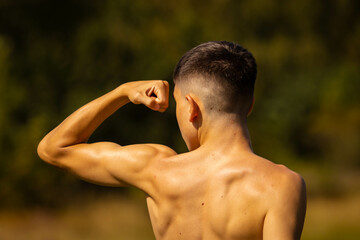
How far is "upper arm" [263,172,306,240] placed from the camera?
197 centimetres

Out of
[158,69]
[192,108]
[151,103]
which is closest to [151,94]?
[151,103]

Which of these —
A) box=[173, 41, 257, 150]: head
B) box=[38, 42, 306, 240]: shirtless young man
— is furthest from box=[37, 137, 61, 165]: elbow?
box=[173, 41, 257, 150]: head

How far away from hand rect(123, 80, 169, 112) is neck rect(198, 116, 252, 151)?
220mm

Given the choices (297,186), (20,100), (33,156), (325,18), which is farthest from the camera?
(325,18)

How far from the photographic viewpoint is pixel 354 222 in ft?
54.9

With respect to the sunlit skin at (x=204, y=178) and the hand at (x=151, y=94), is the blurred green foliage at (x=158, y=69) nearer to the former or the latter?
the hand at (x=151, y=94)

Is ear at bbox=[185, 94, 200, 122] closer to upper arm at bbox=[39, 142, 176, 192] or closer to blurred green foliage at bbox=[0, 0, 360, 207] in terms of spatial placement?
upper arm at bbox=[39, 142, 176, 192]

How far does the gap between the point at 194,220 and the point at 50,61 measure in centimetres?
1750

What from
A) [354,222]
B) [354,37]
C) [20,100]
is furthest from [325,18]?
[20,100]

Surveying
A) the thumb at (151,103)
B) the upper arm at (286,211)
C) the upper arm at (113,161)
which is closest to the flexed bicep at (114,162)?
the upper arm at (113,161)

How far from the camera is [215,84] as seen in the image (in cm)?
214

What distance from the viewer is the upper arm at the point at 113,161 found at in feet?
7.29

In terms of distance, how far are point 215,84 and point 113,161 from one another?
46 centimetres

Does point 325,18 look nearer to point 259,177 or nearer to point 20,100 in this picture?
point 20,100
